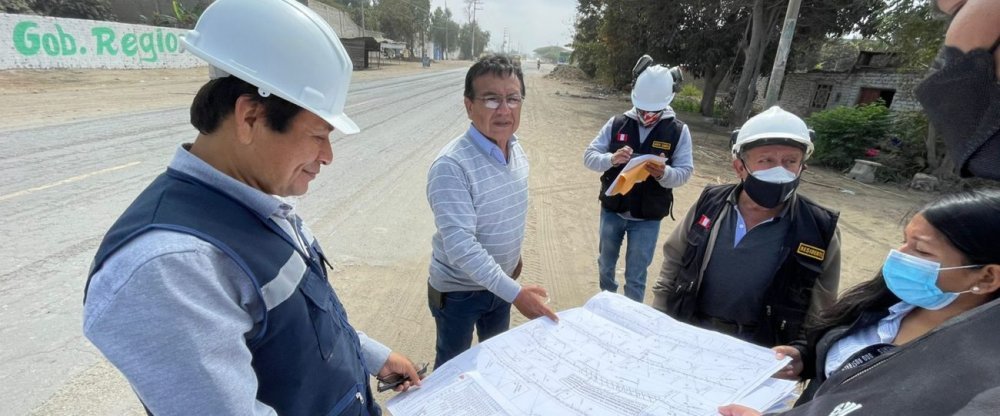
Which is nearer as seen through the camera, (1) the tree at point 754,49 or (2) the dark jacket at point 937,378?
(2) the dark jacket at point 937,378

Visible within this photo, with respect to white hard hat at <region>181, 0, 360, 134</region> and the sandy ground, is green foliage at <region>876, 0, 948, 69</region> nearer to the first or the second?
the sandy ground

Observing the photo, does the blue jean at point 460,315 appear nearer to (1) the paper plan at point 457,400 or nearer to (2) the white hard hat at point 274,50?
(1) the paper plan at point 457,400

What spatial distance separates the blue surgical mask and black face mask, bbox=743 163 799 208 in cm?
49

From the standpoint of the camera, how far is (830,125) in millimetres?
11133

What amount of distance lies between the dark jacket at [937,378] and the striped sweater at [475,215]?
3.64ft

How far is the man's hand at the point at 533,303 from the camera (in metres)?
1.63

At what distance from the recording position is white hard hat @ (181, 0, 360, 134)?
0.98m

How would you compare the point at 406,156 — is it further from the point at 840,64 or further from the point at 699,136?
the point at 840,64

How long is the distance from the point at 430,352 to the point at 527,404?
1.86 meters

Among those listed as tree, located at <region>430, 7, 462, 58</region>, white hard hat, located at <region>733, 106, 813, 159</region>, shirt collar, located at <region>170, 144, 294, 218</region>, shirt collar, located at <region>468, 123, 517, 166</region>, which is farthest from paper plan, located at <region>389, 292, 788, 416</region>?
tree, located at <region>430, 7, 462, 58</region>

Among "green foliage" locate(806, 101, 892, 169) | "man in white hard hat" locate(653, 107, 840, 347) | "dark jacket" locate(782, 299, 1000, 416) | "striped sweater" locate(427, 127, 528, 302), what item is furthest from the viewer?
"green foliage" locate(806, 101, 892, 169)

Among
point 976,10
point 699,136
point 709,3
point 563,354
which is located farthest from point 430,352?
point 709,3

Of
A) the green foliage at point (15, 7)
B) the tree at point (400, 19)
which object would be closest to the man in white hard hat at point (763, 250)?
the green foliage at point (15, 7)

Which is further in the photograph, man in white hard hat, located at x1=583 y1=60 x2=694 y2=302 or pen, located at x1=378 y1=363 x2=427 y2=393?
man in white hard hat, located at x1=583 y1=60 x2=694 y2=302
